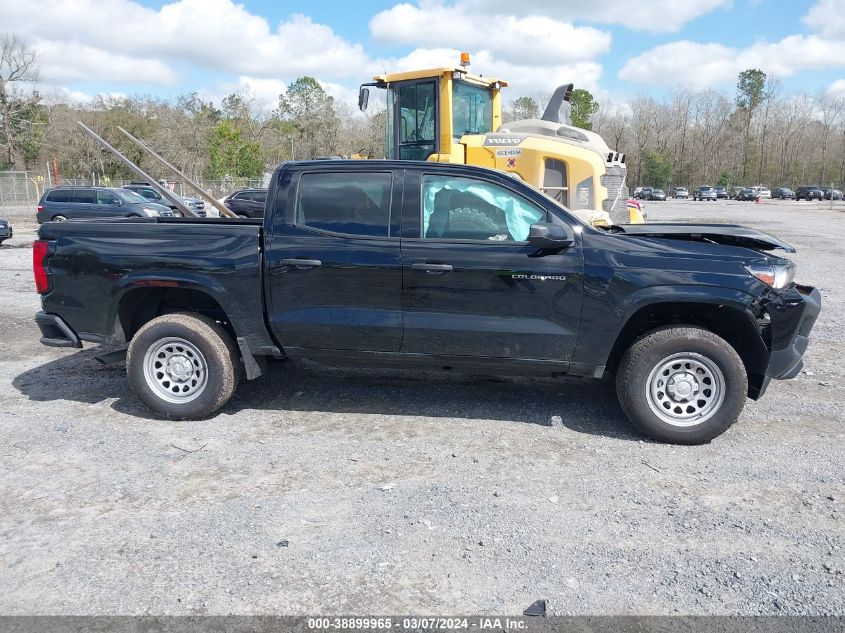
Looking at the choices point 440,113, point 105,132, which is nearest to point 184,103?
point 105,132

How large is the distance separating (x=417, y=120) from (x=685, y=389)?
23.3ft

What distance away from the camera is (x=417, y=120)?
10.6 m

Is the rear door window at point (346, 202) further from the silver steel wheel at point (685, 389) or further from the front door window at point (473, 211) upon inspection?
the silver steel wheel at point (685, 389)

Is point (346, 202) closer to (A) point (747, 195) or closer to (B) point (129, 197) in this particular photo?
(B) point (129, 197)

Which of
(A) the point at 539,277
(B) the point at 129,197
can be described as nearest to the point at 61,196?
(B) the point at 129,197

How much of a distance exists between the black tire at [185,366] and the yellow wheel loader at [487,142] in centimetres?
572

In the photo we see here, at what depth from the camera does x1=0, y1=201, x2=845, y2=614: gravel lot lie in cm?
314

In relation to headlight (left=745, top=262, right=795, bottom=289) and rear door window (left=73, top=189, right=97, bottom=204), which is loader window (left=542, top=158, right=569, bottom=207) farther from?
rear door window (left=73, top=189, right=97, bottom=204)

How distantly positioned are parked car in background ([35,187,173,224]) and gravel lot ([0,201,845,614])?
63.9 feet

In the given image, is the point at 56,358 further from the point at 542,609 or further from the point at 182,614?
the point at 542,609

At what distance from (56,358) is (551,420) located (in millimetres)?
5165

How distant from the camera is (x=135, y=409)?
5562 mm

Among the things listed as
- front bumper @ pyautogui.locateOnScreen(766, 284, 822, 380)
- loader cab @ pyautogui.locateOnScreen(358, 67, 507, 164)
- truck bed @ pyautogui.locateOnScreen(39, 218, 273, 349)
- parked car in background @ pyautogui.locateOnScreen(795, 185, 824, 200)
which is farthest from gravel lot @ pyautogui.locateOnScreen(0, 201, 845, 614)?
parked car in background @ pyautogui.locateOnScreen(795, 185, 824, 200)

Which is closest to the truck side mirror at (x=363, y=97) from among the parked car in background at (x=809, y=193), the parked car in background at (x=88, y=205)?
the parked car in background at (x=88, y=205)
